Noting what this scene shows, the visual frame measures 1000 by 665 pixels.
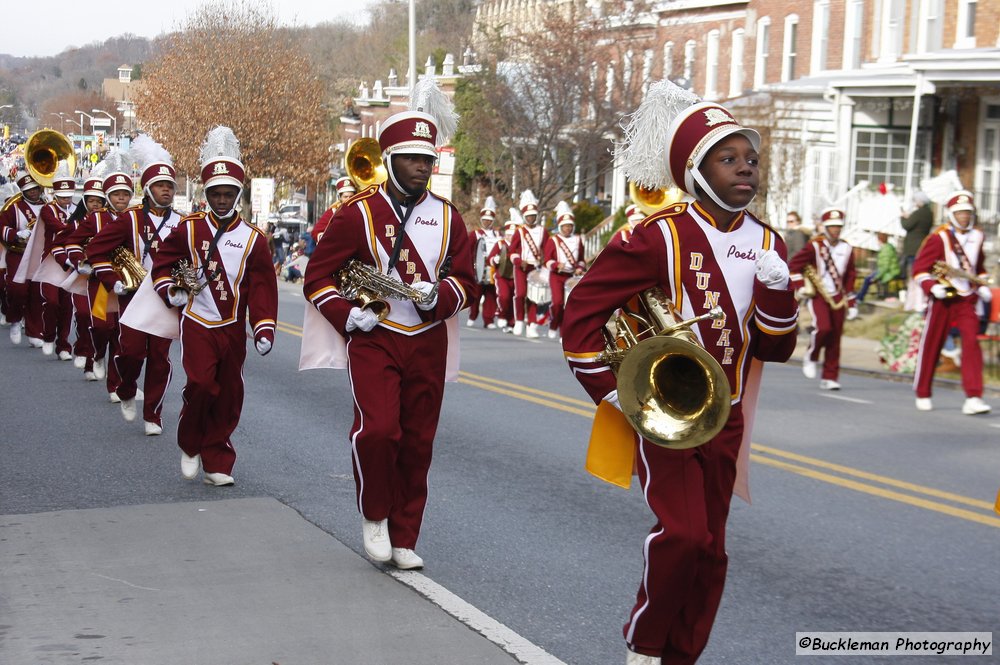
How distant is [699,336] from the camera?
4816mm

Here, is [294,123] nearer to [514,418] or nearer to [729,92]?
[729,92]

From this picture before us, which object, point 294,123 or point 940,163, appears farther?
point 294,123

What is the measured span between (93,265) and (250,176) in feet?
144

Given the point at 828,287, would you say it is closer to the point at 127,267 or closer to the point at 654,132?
the point at 127,267

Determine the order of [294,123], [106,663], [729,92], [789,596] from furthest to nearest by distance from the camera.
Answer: [294,123], [729,92], [789,596], [106,663]

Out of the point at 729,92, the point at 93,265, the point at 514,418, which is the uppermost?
the point at 729,92

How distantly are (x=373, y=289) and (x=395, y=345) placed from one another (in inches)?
11.5

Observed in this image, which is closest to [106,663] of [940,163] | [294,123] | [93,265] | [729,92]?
[93,265]

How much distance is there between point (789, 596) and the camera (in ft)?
21.3

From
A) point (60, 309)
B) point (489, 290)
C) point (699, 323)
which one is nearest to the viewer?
point (699, 323)

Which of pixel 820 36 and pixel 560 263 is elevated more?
pixel 820 36

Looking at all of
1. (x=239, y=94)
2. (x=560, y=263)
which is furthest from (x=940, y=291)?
(x=239, y=94)

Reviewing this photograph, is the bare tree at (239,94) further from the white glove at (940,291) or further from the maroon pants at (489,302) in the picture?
the white glove at (940,291)

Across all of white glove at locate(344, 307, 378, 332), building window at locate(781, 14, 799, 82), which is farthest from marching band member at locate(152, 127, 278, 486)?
building window at locate(781, 14, 799, 82)
